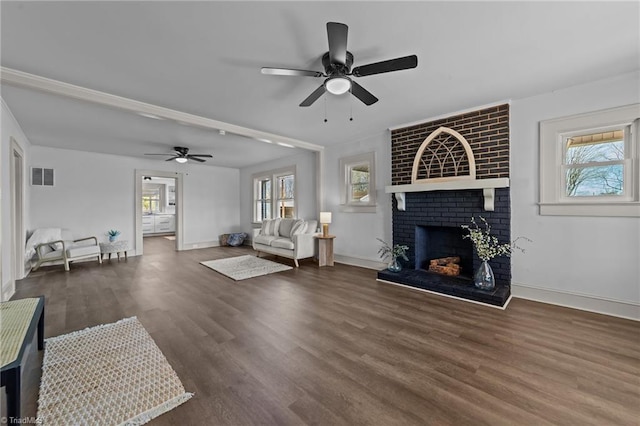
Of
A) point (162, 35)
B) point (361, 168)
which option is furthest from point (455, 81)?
point (162, 35)

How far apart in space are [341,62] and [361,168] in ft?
10.5

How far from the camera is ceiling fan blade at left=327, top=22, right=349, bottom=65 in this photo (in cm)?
170

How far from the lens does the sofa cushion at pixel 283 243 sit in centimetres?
527

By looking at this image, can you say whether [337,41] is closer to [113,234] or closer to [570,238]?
[570,238]

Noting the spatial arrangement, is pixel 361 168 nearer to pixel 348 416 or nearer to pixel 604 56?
pixel 604 56

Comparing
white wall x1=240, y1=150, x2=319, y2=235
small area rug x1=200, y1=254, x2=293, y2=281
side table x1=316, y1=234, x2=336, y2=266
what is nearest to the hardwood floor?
small area rug x1=200, y1=254, x2=293, y2=281

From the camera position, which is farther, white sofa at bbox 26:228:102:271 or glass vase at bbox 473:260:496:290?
white sofa at bbox 26:228:102:271

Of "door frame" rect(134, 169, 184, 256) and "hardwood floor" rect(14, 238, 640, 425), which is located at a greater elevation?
"door frame" rect(134, 169, 184, 256)

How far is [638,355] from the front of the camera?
2.01 m

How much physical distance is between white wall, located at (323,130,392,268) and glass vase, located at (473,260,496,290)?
1.60 metres

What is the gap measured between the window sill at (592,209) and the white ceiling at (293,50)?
1381mm

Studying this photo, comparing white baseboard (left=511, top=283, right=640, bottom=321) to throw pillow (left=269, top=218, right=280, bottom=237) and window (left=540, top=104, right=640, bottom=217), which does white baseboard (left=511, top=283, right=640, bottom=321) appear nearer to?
window (left=540, top=104, right=640, bottom=217)

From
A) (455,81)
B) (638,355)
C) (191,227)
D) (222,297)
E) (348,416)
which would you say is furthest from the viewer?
(191,227)

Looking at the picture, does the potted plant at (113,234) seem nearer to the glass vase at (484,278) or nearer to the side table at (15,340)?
the side table at (15,340)
